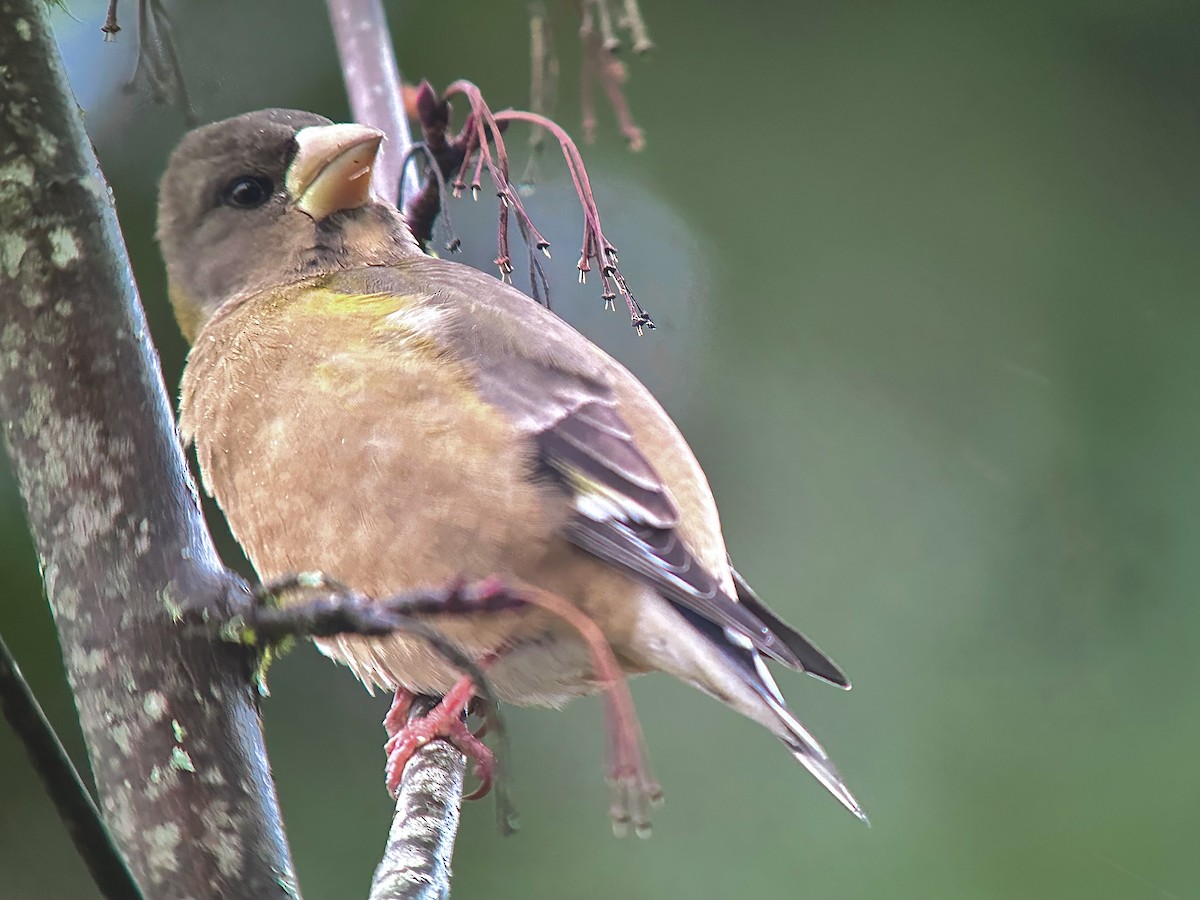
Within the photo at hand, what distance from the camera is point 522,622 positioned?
7.47 ft

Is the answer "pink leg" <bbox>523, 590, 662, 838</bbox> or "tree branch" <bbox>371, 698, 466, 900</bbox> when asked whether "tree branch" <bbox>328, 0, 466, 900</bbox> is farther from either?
"pink leg" <bbox>523, 590, 662, 838</bbox>

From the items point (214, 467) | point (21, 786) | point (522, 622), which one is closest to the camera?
point (522, 622)

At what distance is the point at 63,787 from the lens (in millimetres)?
983

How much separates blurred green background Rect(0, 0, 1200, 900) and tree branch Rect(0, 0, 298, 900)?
241cm

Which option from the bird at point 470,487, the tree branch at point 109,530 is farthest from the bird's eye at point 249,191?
the tree branch at point 109,530

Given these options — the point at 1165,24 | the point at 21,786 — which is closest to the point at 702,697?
the point at 21,786

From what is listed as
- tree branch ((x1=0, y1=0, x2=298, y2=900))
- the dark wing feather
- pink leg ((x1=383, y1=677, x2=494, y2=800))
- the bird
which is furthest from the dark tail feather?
tree branch ((x1=0, y1=0, x2=298, y2=900))

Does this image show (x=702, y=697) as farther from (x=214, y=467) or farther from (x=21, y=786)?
(x=214, y=467)

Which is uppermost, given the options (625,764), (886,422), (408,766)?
(625,764)

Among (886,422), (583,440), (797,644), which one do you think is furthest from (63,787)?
(886,422)

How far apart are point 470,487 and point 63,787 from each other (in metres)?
1.28

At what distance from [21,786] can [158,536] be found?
8.71 ft

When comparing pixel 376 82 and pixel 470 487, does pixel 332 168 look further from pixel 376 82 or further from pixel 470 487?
pixel 470 487

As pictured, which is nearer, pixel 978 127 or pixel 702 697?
pixel 702 697
